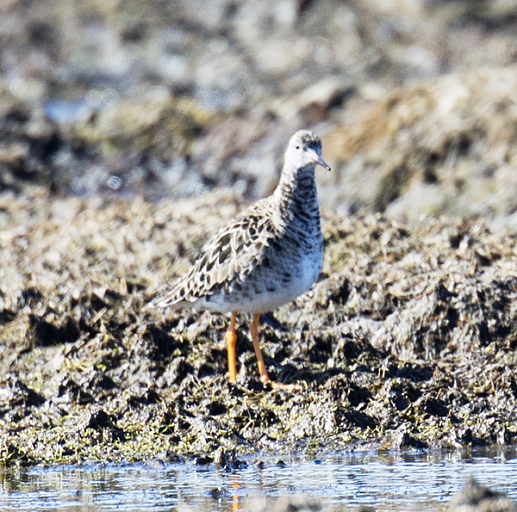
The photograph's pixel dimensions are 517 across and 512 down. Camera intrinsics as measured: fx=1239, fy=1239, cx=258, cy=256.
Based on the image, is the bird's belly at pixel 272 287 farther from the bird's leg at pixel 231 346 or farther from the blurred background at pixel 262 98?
the blurred background at pixel 262 98

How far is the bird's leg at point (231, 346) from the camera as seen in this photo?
922cm

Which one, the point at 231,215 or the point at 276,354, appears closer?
the point at 276,354

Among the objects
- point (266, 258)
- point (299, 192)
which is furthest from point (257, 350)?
point (299, 192)

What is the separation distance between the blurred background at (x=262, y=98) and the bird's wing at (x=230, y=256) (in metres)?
4.09

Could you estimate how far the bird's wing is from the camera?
9.15 metres

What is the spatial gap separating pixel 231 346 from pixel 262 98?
39.4ft

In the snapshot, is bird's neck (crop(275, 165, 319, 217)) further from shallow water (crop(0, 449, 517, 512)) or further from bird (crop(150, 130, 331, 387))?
shallow water (crop(0, 449, 517, 512))

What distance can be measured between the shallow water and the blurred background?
209 inches

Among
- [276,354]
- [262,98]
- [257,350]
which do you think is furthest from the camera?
[262,98]

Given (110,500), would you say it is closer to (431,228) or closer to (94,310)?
(94,310)

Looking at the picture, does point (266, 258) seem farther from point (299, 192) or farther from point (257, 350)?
point (257, 350)

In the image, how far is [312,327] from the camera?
9922mm

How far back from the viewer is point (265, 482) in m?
7.42

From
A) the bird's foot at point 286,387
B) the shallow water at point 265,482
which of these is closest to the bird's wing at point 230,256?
the bird's foot at point 286,387
